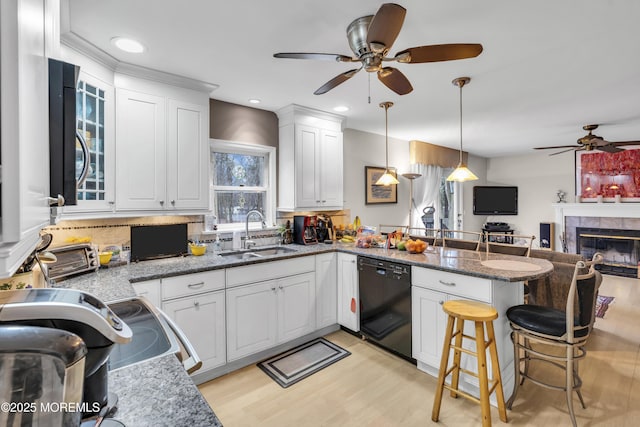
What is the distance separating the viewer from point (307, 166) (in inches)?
136

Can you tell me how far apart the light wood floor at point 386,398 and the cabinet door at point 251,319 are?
0.21 meters

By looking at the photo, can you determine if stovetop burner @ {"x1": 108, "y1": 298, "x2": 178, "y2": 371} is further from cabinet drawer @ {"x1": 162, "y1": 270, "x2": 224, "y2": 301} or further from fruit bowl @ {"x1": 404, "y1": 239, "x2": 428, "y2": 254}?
fruit bowl @ {"x1": 404, "y1": 239, "x2": 428, "y2": 254}

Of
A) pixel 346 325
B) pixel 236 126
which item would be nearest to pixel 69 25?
pixel 236 126

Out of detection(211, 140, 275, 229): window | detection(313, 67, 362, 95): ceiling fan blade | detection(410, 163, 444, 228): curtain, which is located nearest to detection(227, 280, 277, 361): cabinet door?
detection(211, 140, 275, 229): window

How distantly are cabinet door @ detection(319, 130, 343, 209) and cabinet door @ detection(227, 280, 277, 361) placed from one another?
134cm

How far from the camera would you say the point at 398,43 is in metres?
2.04

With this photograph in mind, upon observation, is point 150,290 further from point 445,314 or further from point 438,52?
point 438,52

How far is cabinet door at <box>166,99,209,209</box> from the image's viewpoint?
2.54 metres

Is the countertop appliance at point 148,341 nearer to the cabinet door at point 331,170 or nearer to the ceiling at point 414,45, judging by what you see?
the ceiling at point 414,45

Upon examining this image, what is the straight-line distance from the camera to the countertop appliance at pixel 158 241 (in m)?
2.49

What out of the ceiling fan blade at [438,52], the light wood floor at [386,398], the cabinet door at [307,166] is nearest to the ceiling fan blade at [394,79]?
the ceiling fan blade at [438,52]

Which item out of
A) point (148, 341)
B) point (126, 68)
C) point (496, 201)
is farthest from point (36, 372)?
point (496, 201)

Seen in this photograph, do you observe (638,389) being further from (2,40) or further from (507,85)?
(2,40)

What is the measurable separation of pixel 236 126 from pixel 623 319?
4.98 m
